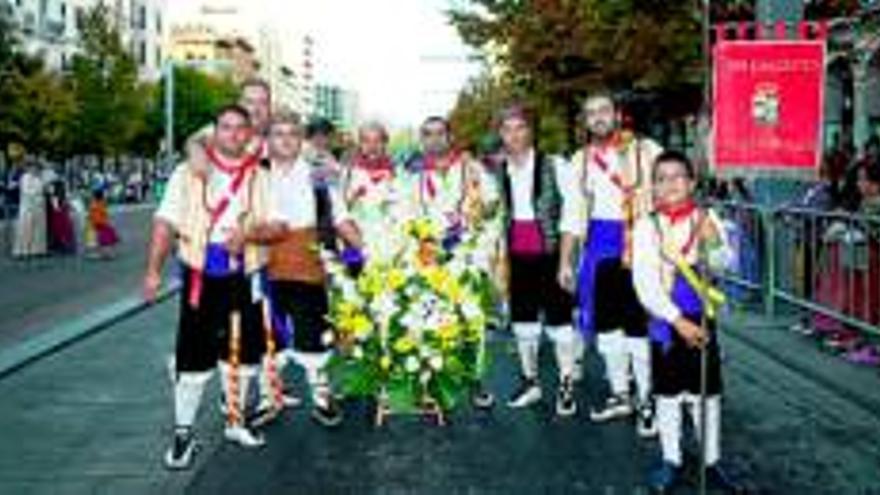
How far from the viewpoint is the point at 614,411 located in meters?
9.97

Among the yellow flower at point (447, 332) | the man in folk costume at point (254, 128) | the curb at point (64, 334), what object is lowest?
the curb at point (64, 334)

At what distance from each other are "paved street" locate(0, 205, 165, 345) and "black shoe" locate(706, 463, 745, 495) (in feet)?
27.4

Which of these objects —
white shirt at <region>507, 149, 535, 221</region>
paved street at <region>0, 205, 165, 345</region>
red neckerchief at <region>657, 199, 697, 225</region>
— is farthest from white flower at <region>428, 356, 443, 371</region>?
paved street at <region>0, 205, 165, 345</region>

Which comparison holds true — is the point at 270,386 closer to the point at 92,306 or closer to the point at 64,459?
the point at 64,459

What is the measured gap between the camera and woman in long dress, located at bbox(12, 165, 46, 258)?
95.6ft

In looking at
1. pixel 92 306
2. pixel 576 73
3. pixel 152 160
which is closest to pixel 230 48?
pixel 152 160

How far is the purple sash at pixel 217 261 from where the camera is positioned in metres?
8.84

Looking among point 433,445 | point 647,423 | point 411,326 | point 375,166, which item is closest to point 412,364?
point 411,326

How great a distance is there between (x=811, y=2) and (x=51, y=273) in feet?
41.0

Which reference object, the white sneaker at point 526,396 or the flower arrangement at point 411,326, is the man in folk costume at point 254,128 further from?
the white sneaker at point 526,396

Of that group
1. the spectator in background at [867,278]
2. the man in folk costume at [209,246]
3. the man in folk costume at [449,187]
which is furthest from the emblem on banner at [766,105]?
the man in folk costume at [209,246]

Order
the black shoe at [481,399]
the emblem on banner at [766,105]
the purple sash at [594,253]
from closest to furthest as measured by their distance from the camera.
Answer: the purple sash at [594,253]
the black shoe at [481,399]
the emblem on banner at [766,105]

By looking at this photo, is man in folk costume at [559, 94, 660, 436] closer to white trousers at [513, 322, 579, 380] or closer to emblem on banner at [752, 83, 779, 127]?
white trousers at [513, 322, 579, 380]

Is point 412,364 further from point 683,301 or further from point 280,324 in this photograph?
point 683,301
